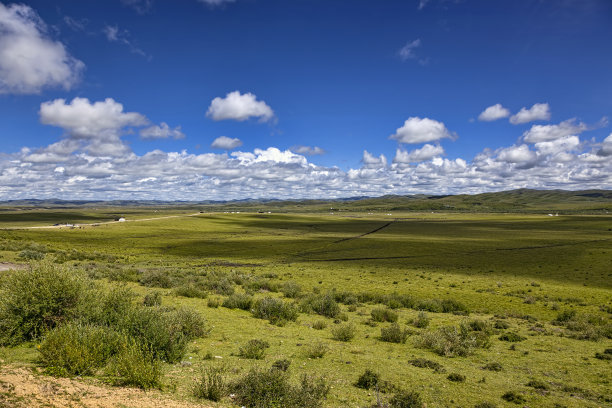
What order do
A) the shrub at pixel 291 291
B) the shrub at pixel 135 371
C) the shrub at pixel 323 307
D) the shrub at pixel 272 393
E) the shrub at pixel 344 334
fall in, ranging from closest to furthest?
1. the shrub at pixel 272 393
2. the shrub at pixel 135 371
3. the shrub at pixel 344 334
4. the shrub at pixel 323 307
5. the shrub at pixel 291 291

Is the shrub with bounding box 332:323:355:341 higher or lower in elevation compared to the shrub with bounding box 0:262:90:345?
lower

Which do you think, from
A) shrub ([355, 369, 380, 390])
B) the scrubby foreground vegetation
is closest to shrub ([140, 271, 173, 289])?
the scrubby foreground vegetation

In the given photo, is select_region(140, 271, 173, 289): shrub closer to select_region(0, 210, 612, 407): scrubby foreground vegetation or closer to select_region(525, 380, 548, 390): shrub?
select_region(0, 210, 612, 407): scrubby foreground vegetation

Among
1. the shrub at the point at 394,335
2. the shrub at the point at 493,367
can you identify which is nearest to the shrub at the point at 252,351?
the shrub at the point at 394,335

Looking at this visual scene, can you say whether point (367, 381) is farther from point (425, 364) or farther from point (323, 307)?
point (323, 307)

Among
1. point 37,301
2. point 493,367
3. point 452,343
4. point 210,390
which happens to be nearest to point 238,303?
point 37,301

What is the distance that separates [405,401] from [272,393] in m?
4.15

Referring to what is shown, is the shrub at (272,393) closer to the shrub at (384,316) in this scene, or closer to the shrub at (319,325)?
the shrub at (319,325)

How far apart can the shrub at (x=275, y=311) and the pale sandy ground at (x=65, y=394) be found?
1206cm

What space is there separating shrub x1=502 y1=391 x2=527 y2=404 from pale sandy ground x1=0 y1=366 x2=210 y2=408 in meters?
10.1

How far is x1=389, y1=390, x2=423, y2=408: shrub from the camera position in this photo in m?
9.91

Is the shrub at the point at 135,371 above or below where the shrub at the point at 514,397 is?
above

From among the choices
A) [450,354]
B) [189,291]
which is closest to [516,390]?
[450,354]

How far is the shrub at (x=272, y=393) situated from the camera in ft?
29.3
